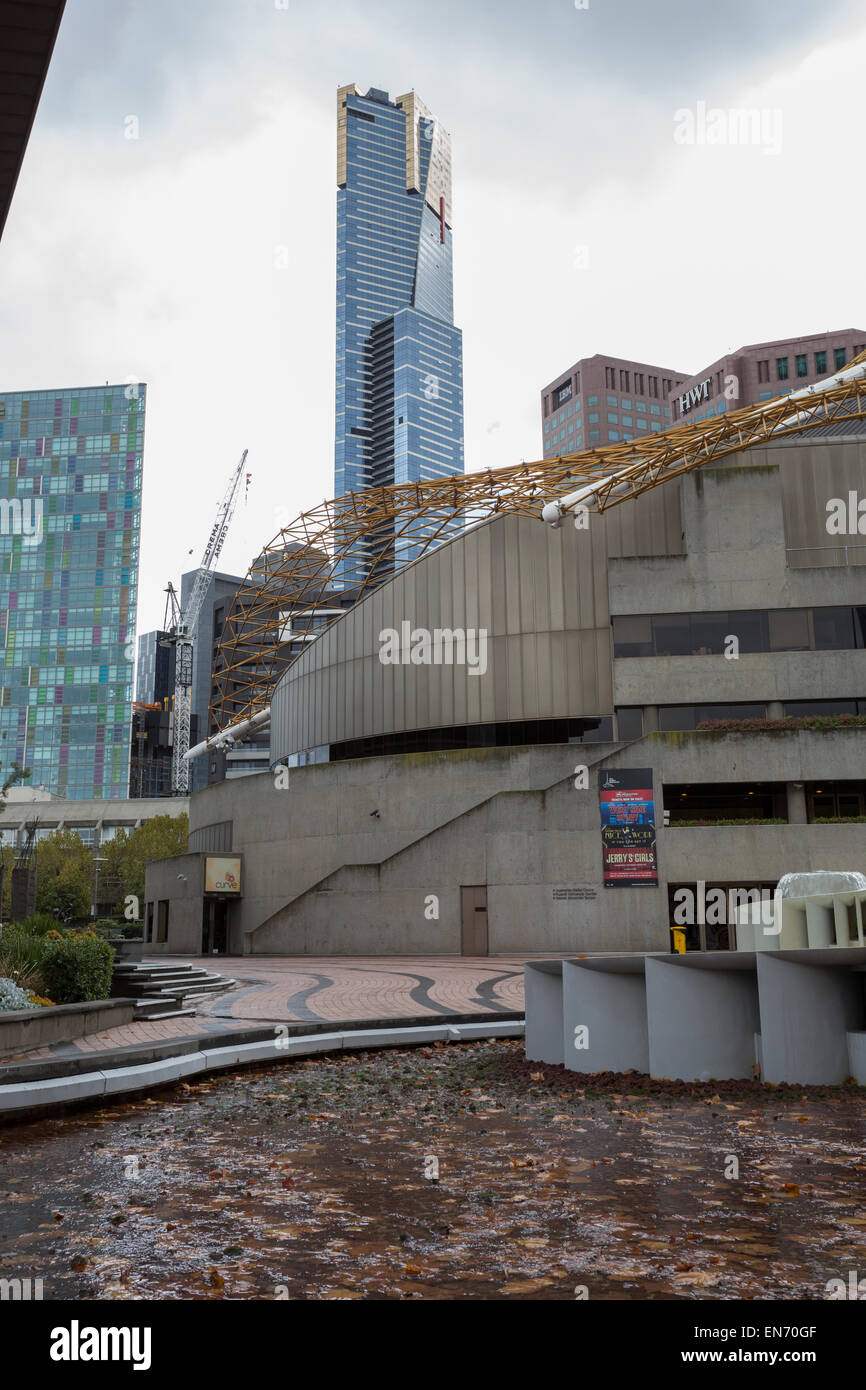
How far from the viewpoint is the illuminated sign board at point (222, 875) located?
45.2m

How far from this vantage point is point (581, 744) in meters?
40.2

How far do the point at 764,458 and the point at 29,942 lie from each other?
36672 mm

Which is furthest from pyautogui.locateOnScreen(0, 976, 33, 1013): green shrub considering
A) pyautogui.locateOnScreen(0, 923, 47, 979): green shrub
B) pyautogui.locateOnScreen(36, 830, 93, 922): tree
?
pyautogui.locateOnScreen(36, 830, 93, 922): tree

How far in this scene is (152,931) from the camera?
49.2 meters

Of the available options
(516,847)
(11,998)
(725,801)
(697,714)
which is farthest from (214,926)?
(11,998)

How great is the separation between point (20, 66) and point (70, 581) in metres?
189

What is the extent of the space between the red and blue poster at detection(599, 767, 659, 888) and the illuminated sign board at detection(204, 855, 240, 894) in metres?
17.7

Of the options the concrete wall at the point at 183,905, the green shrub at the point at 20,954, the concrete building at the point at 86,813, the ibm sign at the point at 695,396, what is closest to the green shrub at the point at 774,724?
the concrete wall at the point at 183,905

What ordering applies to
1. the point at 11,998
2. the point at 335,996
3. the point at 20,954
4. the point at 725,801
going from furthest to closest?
the point at 725,801 < the point at 335,996 < the point at 20,954 < the point at 11,998

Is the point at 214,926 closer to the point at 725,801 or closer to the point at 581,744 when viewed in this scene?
the point at 581,744

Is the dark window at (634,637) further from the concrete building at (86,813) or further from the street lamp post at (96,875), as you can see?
the concrete building at (86,813)

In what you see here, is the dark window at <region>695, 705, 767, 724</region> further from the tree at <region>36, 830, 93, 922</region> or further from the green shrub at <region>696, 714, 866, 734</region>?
the tree at <region>36, 830, 93, 922</region>

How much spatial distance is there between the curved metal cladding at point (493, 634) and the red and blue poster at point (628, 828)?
20.2ft
